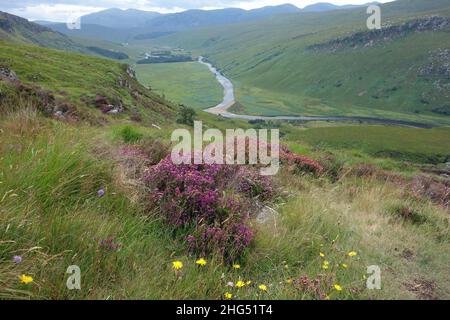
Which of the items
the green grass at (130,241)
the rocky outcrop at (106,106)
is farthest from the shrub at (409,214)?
the rocky outcrop at (106,106)

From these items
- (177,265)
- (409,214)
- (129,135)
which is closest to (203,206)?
(177,265)

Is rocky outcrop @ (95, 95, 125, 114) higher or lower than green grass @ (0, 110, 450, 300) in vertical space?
lower

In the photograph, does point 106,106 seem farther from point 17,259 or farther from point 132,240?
point 17,259

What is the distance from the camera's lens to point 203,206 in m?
5.36

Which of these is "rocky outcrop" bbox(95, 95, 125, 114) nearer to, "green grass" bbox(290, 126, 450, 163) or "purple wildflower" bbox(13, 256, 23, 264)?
"purple wildflower" bbox(13, 256, 23, 264)

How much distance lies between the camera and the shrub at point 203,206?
4793mm

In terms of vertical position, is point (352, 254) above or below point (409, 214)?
above

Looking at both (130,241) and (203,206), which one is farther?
(203,206)

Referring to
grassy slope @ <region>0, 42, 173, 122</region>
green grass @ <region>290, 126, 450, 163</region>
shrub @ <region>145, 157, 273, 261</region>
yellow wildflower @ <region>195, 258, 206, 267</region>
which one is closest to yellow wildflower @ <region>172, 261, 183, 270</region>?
yellow wildflower @ <region>195, 258, 206, 267</region>

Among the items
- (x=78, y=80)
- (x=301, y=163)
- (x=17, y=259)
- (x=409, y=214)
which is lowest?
(x=409, y=214)

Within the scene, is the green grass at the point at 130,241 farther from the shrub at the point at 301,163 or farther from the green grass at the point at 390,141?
the green grass at the point at 390,141

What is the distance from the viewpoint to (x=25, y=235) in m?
3.73

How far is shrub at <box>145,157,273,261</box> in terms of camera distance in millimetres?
4793
